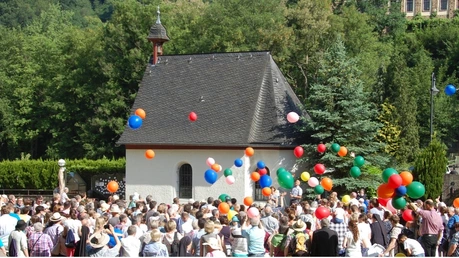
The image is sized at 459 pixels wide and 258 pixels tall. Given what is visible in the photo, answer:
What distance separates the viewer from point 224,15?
2152 inches

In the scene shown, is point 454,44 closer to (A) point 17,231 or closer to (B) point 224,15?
(B) point 224,15

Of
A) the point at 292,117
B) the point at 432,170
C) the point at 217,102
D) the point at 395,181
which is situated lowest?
the point at 395,181

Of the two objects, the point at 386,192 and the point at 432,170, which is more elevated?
the point at 432,170

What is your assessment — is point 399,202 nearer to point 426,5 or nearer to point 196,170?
point 196,170

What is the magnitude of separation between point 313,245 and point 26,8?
417ft

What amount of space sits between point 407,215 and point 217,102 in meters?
18.6

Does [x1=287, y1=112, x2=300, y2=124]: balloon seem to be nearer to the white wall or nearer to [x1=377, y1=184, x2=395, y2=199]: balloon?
the white wall

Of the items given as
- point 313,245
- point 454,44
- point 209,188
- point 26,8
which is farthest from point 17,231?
point 26,8

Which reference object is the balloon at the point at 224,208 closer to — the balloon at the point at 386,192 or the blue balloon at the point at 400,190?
the balloon at the point at 386,192

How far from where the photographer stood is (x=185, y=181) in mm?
35625

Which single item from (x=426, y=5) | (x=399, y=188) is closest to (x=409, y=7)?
(x=426, y=5)

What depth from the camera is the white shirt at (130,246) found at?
14.5 metres

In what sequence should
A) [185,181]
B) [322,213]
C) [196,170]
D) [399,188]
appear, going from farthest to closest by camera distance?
1. [185,181]
2. [196,170]
3. [399,188]
4. [322,213]

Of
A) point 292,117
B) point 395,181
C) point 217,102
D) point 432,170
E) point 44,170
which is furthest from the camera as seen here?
point 44,170
